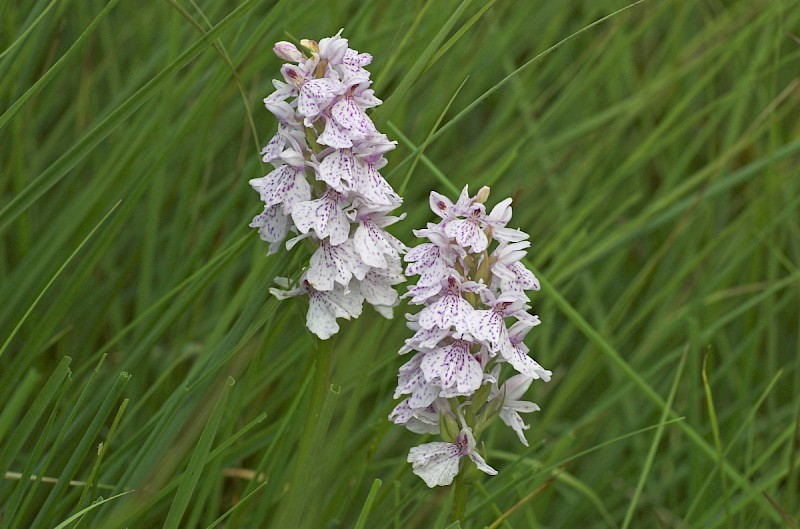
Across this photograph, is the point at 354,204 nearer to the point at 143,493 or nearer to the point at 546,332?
the point at 143,493

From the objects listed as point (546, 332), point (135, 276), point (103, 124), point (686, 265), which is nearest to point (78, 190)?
point (135, 276)

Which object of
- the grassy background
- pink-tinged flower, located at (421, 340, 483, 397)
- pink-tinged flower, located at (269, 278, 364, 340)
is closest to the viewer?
pink-tinged flower, located at (421, 340, 483, 397)

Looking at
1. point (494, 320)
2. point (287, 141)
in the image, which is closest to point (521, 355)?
point (494, 320)

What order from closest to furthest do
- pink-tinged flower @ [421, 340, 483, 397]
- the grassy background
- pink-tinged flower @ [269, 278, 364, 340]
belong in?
pink-tinged flower @ [421, 340, 483, 397], pink-tinged flower @ [269, 278, 364, 340], the grassy background

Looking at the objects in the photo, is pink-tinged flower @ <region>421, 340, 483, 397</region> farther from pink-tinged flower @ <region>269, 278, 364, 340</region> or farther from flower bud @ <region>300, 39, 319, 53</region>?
flower bud @ <region>300, 39, 319, 53</region>

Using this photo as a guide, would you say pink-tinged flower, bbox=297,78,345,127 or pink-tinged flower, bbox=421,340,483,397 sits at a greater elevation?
pink-tinged flower, bbox=297,78,345,127

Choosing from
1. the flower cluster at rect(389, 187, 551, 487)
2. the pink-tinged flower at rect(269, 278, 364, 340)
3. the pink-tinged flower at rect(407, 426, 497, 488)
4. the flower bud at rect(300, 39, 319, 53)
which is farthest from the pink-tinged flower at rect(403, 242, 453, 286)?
the flower bud at rect(300, 39, 319, 53)
